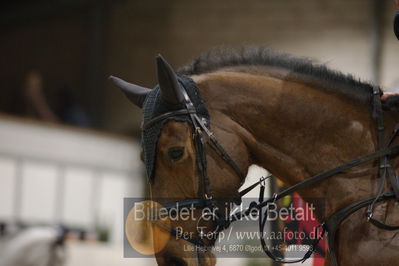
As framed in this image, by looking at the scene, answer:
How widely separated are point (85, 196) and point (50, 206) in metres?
0.63

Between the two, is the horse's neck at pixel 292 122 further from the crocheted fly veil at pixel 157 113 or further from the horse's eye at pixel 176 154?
the horse's eye at pixel 176 154

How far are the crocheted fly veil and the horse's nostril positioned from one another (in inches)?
14.2

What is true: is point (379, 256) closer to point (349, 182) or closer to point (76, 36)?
point (349, 182)

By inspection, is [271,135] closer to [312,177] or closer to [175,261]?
[312,177]

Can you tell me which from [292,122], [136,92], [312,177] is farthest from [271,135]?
[136,92]

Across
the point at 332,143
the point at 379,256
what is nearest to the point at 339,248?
the point at 379,256

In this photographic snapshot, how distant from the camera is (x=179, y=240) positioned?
3.22 metres

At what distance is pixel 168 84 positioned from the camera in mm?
3246

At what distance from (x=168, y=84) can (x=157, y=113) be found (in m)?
0.15

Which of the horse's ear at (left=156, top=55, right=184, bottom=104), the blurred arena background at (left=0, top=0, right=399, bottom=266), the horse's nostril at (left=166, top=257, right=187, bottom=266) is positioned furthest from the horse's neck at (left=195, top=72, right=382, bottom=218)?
the blurred arena background at (left=0, top=0, right=399, bottom=266)

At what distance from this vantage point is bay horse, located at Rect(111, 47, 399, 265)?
10.6 ft

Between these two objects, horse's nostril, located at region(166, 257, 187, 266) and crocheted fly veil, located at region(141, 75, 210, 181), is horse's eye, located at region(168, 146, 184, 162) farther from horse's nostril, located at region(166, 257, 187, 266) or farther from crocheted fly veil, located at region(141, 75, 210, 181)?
horse's nostril, located at region(166, 257, 187, 266)

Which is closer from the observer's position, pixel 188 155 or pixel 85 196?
pixel 188 155

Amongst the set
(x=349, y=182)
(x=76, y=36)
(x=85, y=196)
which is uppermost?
(x=76, y=36)
